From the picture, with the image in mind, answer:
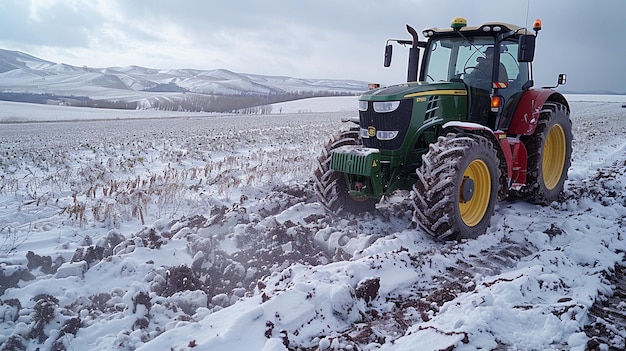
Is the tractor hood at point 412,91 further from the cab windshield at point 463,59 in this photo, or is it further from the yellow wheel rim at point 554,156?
the yellow wheel rim at point 554,156

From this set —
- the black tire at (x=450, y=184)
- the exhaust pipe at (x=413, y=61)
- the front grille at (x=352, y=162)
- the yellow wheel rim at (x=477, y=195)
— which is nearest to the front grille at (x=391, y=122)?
the front grille at (x=352, y=162)

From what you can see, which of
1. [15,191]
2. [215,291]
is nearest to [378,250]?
[215,291]

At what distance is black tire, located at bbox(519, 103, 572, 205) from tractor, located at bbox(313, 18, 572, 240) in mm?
20

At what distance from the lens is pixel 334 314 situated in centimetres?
310

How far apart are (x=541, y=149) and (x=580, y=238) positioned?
1878mm

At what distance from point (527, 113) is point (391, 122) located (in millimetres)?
2400

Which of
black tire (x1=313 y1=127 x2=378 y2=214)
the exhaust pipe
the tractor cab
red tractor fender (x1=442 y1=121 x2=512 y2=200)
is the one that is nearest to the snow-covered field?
black tire (x1=313 y1=127 x2=378 y2=214)

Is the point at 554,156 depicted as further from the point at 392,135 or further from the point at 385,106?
the point at 385,106

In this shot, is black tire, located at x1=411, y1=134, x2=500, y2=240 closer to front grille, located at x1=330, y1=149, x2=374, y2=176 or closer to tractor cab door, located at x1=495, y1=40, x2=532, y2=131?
front grille, located at x1=330, y1=149, x2=374, y2=176

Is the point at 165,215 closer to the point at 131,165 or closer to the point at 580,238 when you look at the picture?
the point at 131,165

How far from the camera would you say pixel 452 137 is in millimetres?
4875

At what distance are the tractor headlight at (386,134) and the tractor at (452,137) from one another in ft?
0.04

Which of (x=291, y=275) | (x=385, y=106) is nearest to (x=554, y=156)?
(x=385, y=106)

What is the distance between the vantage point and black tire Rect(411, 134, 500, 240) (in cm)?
451
